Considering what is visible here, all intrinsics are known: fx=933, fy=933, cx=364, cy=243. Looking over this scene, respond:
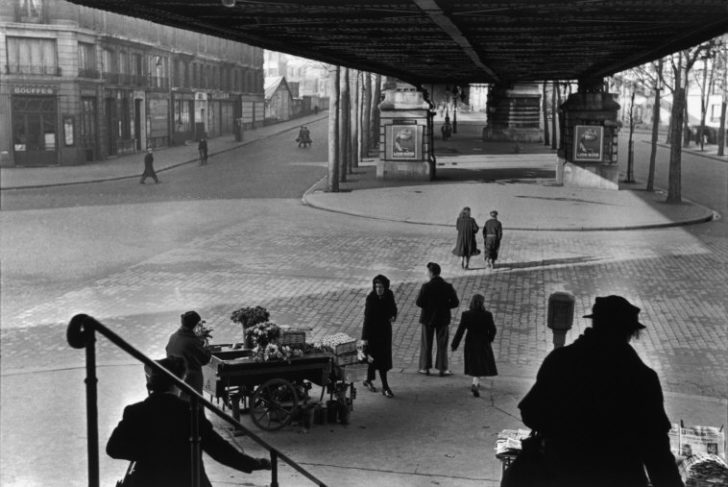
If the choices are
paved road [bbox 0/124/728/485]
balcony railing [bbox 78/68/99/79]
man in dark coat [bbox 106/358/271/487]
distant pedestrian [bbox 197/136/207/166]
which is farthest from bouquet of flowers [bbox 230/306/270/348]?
balcony railing [bbox 78/68/99/79]

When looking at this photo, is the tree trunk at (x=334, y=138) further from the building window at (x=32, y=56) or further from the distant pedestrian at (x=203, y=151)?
the building window at (x=32, y=56)

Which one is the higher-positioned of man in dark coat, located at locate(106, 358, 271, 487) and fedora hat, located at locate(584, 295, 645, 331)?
fedora hat, located at locate(584, 295, 645, 331)

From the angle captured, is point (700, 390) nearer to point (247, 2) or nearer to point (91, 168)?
point (247, 2)

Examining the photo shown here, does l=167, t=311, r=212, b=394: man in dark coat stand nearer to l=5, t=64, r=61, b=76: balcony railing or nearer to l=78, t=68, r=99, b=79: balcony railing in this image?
l=5, t=64, r=61, b=76: balcony railing

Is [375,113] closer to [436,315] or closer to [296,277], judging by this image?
[296,277]

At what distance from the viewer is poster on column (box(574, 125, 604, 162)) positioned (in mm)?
36188

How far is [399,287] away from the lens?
17344 mm

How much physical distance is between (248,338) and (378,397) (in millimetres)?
1859

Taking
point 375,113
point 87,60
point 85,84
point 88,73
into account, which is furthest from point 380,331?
point 375,113

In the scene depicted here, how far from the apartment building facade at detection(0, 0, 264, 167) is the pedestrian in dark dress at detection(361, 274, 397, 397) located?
3688 centimetres

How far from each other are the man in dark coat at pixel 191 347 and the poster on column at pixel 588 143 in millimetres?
28931

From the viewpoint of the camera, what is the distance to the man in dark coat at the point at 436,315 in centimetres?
1186

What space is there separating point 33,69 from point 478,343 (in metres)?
38.4

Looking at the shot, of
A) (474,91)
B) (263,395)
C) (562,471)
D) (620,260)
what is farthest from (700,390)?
(474,91)
